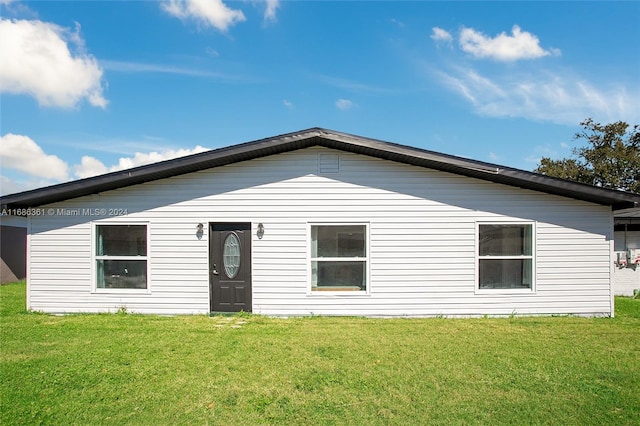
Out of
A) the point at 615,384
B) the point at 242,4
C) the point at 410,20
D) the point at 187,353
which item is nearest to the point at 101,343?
the point at 187,353

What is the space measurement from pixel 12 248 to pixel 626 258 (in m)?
21.1

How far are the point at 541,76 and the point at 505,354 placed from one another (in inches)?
446

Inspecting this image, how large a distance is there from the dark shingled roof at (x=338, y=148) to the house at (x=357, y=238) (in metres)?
0.07

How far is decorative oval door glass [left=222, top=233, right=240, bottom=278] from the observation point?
8.85 meters

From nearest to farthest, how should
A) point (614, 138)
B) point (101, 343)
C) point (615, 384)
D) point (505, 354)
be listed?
point (615, 384)
point (505, 354)
point (101, 343)
point (614, 138)

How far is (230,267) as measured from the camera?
8.87 meters

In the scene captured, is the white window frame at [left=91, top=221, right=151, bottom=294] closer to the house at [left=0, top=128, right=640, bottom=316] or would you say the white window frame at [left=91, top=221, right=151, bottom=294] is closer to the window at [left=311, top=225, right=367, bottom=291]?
the house at [left=0, top=128, right=640, bottom=316]

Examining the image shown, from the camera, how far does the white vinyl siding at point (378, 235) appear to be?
8.76 m

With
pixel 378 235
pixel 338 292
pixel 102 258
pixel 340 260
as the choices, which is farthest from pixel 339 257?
pixel 102 258

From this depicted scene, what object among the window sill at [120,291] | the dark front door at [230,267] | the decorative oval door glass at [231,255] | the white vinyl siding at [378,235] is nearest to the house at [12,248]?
the window sill at [120,291]

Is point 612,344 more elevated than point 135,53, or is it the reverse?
point 135,53

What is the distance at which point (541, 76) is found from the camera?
13.9m

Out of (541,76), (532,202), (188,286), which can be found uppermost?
(541,76)

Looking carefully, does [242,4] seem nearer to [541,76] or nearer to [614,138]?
[541,76]
